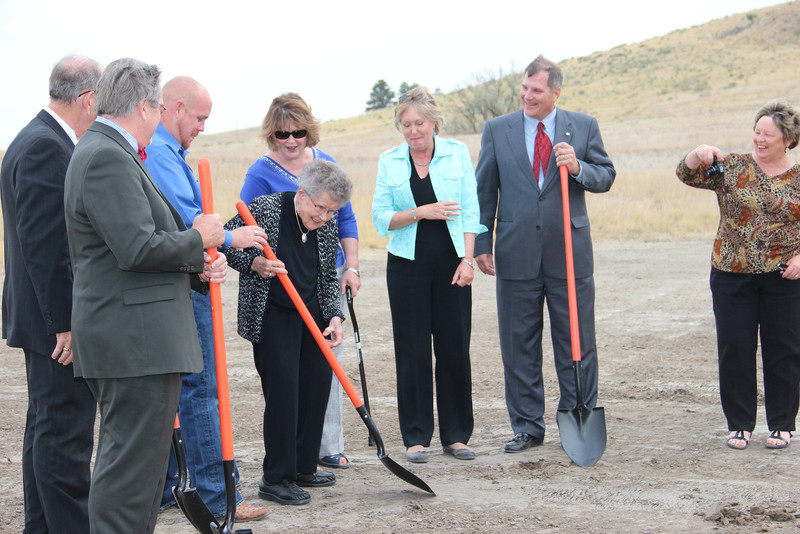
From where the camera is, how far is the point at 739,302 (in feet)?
16.3

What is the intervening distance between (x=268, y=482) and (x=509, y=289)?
2.02 meters

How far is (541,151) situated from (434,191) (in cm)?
81

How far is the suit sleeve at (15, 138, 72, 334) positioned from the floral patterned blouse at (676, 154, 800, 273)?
3466 mm

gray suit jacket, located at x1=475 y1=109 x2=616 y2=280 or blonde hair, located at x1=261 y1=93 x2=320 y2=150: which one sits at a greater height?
blonde hair, located at x1=261 y1=93 x2=320 y2=150

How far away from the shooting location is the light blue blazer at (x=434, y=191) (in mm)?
4926

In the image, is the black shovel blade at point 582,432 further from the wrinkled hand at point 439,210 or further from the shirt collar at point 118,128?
the shirt collar at point 118,128

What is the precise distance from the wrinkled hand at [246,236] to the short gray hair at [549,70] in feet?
7.57

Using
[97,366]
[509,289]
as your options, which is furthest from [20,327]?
[509,289]

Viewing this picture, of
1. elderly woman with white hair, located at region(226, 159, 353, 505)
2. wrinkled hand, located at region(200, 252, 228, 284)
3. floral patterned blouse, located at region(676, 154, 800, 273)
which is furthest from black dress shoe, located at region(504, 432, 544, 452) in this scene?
wrinkled hand, located at region(200, 252, 228, 284)

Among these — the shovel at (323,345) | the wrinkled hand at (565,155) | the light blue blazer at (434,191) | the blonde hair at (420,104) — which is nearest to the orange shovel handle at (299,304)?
the shovel at (323,345)

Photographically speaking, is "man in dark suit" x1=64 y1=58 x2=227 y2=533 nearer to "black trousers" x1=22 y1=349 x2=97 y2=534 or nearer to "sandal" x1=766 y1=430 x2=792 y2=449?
"black trousers" x1=22 y1=349 x2=97 y2=534

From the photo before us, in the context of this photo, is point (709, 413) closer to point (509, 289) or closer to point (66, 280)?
point (509, 289)

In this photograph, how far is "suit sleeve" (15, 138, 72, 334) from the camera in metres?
3.29

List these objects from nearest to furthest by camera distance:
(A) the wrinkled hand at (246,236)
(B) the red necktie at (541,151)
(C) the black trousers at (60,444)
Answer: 1. (C) the black trousers at (60,444)
2. (A) the wrinkled hand at (246,236)
3. (B) the red necktie at (541,151)
